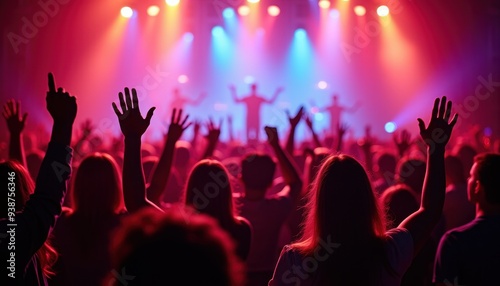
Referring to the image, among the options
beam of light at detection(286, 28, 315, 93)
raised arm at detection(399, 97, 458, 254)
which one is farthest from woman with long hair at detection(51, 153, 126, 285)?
beam of light at detection(286, 28, 315, 93)

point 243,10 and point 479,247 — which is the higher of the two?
point 243,10

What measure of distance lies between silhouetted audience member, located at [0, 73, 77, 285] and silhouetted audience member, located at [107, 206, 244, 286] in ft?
2.03

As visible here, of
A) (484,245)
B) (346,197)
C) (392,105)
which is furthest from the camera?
(392,105)

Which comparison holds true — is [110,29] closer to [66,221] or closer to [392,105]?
[392,105]

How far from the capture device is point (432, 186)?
93.6 inches

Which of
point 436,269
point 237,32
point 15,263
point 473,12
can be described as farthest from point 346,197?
point 237,32

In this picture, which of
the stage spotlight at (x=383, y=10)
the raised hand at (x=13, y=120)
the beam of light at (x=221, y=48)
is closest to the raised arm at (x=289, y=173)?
the raised hand at (x=13, y=120)

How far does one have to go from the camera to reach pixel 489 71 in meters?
15.4

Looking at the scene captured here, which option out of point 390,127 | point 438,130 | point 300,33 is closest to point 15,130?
point 438,130

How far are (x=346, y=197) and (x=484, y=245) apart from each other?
3.26ft
